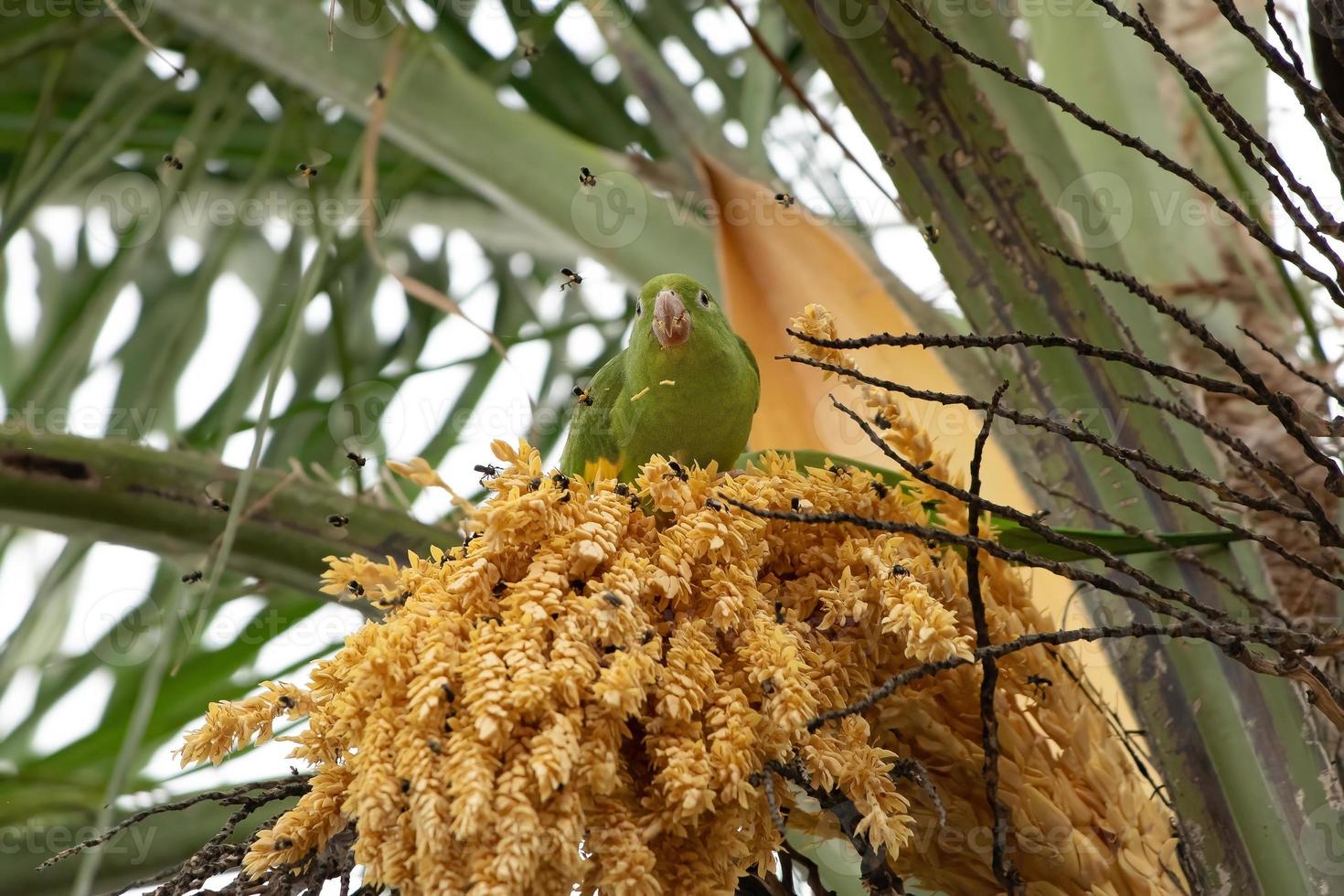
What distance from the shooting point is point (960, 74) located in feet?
3.79

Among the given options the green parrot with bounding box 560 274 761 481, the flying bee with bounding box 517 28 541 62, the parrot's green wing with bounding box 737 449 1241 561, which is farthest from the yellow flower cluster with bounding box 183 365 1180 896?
the flying bee with bounding box 517 28 541 62

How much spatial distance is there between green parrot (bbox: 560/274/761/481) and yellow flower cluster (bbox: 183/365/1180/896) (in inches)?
6.9

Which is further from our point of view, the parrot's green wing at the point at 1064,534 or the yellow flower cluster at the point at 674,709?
the parrot's green wing at the point at 1064,534

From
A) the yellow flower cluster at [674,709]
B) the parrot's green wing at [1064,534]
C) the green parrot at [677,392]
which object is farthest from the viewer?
the green parrot at [677,392]

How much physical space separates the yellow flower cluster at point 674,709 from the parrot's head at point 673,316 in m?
0.22

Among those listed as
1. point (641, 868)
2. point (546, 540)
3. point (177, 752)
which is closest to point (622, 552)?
point (546, 540)

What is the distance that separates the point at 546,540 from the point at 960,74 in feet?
2.26

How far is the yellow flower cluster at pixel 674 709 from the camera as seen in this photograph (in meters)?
0.66

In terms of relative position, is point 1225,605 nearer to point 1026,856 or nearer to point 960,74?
point 1026,856

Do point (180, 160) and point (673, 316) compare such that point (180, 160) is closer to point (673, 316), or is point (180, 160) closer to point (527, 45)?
point (527, 45)

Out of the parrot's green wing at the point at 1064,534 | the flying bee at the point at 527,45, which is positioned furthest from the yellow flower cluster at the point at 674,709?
the flying bee at the point at 527,45

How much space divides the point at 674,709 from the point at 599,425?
494mm

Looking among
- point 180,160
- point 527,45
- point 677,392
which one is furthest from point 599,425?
point 180,160

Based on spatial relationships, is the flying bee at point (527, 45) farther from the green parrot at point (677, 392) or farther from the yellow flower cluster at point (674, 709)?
the yellow flower cluster at point (674, 709)
